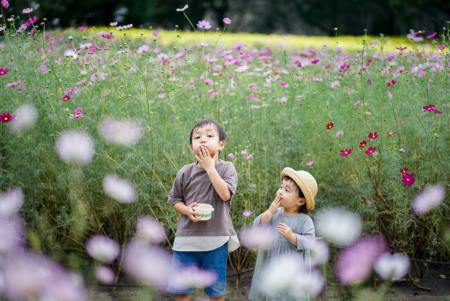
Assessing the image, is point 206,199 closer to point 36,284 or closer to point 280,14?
point 36,284

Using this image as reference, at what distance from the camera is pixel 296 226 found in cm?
247

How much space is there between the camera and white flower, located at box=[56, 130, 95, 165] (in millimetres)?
2922

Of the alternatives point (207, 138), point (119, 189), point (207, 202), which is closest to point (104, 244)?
point (119, 189)

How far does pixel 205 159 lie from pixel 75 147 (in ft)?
2.66

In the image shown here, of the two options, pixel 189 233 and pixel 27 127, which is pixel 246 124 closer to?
pixel 27 127

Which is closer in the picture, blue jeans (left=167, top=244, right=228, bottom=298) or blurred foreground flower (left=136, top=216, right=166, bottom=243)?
blue jeans (left=167, top=244, right=228, bottom=298)

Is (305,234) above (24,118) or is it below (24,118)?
below

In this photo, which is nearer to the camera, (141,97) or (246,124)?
(141,97)

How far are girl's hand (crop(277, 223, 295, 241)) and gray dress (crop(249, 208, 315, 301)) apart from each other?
0.04m

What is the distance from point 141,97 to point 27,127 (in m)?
0.61

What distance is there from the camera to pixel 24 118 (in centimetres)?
328

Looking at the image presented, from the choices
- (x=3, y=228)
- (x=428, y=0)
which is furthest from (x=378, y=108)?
(x=428, y=0)

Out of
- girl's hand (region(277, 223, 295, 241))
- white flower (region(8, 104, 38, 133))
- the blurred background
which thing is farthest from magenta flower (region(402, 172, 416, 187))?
the blurred background

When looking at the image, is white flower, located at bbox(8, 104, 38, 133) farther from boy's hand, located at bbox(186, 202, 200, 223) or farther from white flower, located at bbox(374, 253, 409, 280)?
white flower, located at bbox(374, 253, 409, 280)
